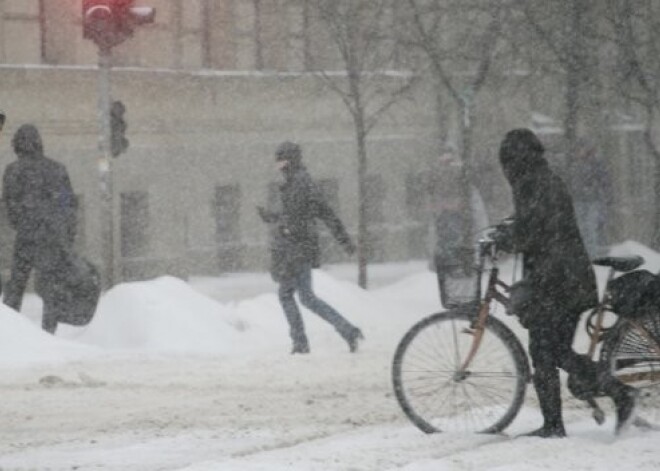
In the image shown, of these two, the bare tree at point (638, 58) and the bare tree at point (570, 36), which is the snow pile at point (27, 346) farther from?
the bare tree at point (570, 36)

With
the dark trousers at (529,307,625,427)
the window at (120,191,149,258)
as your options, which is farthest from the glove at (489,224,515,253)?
the window at (120,191,149,258)

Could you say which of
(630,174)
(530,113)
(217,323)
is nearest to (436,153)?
(530,113)

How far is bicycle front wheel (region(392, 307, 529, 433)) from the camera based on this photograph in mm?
9961

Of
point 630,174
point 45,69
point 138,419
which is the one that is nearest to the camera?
point 138,419

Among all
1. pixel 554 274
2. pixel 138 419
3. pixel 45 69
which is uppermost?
pixel 45 69

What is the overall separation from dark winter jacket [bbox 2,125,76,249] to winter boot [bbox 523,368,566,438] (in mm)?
7473

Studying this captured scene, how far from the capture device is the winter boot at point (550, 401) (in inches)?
392

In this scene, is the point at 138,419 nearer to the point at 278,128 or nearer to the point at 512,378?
the point at 512,378

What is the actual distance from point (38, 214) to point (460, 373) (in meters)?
7.26

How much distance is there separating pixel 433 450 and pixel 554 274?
3.65ft

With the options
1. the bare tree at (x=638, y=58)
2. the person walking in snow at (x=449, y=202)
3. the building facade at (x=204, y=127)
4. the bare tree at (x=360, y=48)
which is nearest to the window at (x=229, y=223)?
the building facade at (x=204, y=127)

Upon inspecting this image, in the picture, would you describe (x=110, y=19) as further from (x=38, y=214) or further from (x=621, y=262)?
(x=621, y=262)

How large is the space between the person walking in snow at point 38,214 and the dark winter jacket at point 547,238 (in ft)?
24.0

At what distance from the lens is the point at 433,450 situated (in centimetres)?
960
